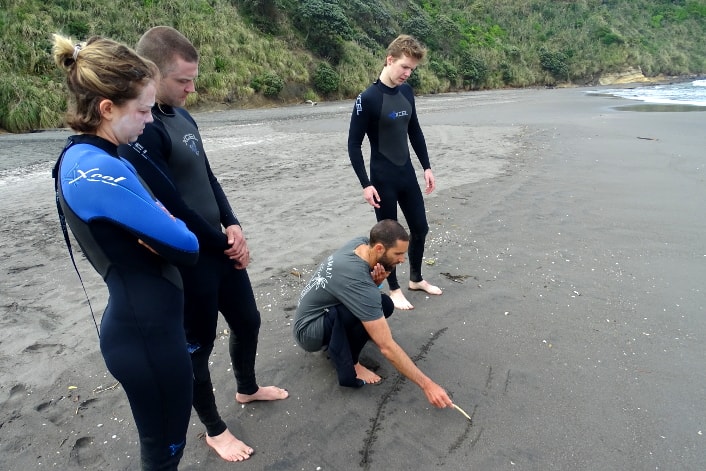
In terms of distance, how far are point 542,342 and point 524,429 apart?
2.93 ft

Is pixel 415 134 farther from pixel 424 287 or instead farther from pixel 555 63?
pixel 555 63

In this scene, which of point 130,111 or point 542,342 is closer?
point 130,111

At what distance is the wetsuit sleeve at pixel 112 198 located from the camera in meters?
1.36

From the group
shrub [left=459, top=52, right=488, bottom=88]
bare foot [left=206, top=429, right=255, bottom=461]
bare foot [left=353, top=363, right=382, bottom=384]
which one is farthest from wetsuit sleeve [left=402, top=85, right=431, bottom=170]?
shrub [left=459, top=52, right=488, bottom=88]

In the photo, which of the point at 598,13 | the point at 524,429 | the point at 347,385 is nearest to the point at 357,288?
the point at 347,385

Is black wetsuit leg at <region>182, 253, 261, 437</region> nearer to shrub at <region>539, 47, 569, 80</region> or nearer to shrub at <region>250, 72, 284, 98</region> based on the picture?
shrub at <region>250, 72, 284, 98</region>

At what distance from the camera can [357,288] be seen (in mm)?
2539

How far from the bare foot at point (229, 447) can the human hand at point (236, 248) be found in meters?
0.87

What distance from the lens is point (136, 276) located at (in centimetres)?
149

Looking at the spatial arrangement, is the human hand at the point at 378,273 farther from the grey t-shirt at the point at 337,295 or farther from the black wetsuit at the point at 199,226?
the black wetsuit at the point at 199,226

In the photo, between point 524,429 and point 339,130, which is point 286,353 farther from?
point 339,130

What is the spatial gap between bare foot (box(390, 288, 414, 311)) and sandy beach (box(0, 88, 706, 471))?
3.1 inches

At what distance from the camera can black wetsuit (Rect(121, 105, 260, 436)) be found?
6.18ft

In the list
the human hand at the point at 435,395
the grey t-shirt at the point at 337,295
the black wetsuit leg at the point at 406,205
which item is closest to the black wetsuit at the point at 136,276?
the grey t-shirt at the point at 337,295
